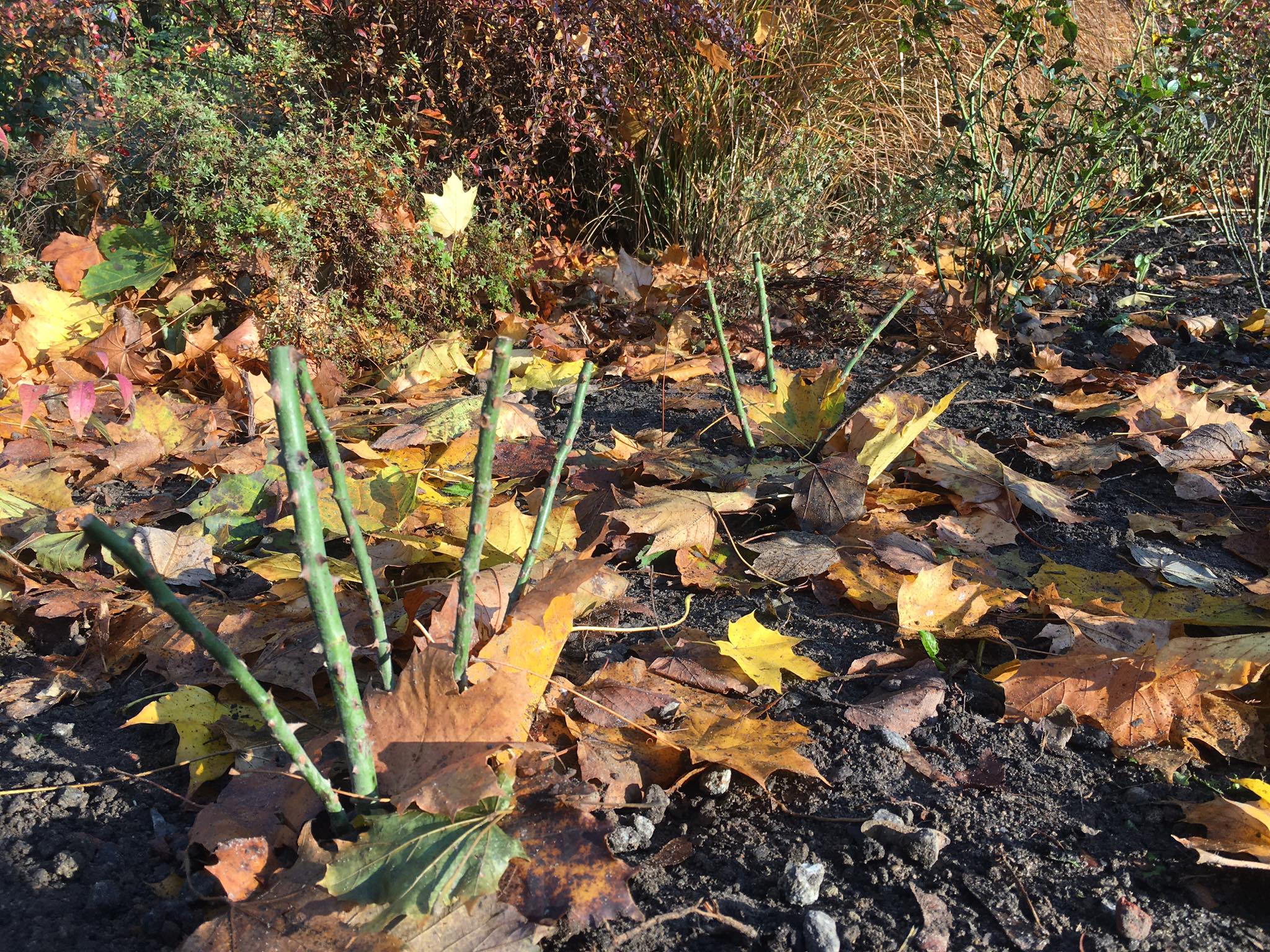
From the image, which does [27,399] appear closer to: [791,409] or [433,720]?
[433,720]

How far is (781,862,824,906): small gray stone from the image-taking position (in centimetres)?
102

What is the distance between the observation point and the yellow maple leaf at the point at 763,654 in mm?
1344

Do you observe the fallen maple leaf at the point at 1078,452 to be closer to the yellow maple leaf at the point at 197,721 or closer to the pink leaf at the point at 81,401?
the yellow maple leaf at the point at 197,721

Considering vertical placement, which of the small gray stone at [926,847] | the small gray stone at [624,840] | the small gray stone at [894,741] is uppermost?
the small gray stone at [624,840]

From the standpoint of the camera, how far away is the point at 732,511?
1.83 metres

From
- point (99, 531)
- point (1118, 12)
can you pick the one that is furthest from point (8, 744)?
point (1118, 12)

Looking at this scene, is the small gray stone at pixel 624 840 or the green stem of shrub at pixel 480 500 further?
the small gray stone at pixel 624 840

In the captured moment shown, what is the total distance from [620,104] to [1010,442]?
7.97 feet

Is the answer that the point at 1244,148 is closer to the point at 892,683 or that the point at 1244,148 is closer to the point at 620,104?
the point at 620,104

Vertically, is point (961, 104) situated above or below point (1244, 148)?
above

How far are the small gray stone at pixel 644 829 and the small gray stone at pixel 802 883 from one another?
166mm

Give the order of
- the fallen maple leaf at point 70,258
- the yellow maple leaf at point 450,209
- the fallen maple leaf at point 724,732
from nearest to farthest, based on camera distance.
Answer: the fallen maple leaf at point 724,732 < the yellow maple leaf at point 450,209 < the fallen maple leaf at point 70,258

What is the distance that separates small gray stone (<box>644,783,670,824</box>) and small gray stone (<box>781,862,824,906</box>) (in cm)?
17

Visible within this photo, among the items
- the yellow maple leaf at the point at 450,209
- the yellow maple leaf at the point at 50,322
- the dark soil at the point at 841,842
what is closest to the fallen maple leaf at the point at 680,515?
the dark soil at the point at 841,842
